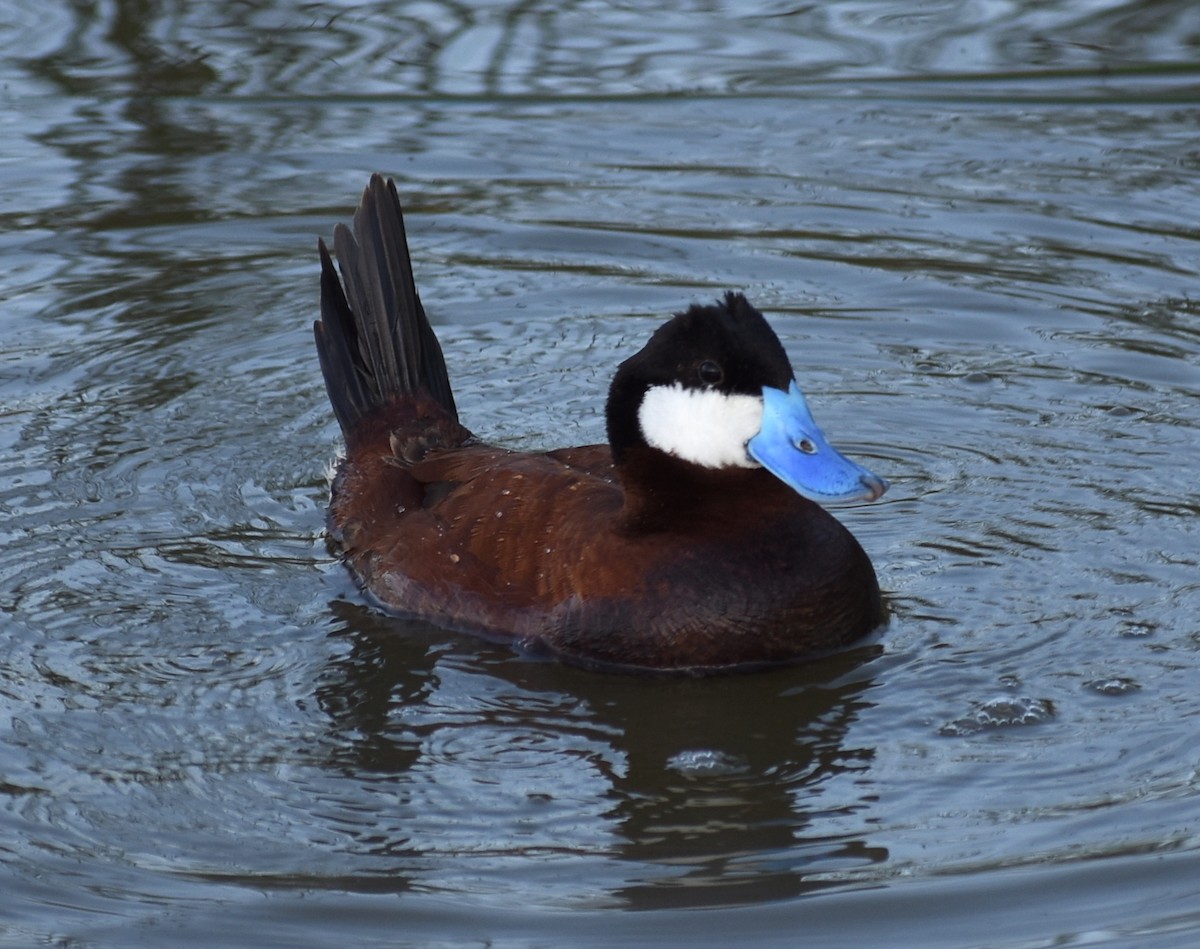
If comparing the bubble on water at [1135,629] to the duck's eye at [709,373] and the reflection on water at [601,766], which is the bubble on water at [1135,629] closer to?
the reflection on water at [601,766]

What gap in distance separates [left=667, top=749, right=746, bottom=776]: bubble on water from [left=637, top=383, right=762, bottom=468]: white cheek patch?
779 mm

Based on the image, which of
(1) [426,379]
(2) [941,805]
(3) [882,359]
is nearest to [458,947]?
(2) [941,805]

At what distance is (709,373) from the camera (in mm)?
4816

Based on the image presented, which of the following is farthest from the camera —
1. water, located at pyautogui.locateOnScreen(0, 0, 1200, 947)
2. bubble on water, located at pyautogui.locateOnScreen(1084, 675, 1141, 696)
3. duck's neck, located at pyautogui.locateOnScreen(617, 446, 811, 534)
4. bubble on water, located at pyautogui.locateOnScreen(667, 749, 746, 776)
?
duck's neck, located at pyautogui.locateOnScreen(617, 446, 811, 534)

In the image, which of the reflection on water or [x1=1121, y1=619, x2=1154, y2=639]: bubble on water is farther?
[x1=1121, y1=619, x2=1154, y2=639]: bubble on water

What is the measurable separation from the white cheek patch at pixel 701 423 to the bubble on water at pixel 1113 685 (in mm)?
1007

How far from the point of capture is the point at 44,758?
14.6ft

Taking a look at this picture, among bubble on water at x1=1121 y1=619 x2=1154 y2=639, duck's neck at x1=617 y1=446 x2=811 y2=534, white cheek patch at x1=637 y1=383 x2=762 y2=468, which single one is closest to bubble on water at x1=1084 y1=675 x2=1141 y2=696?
bubble on water at x1=1121 y1=619 x2=1154 y2=639

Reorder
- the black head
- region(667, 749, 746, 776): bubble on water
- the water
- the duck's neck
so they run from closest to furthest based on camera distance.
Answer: the water → region(667, 749, 746, 776): bubble on water → the black head → the duck's neck

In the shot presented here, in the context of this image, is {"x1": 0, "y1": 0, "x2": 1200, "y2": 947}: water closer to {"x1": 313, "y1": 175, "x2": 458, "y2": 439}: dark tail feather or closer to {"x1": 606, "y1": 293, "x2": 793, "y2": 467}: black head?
{"x1": 313, "y1": 175, "x2": 458, "y2": 439}: dark tail feather

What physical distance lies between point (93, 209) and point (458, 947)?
5932 mm

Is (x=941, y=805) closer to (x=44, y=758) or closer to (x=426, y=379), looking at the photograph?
(x=44, y=758)

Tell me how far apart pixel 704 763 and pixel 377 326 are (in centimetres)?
222

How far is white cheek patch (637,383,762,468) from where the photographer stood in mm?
4828
